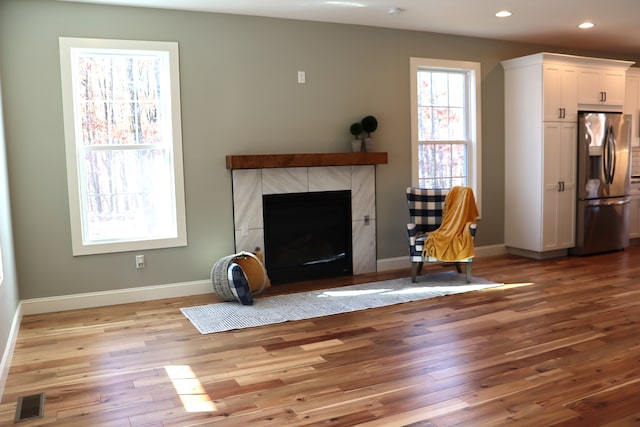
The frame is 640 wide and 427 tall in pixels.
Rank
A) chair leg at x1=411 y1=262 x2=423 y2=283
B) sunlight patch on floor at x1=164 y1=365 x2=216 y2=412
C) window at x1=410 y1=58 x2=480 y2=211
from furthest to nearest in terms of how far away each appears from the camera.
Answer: window at x1=410 y1=58 x2=480 y2=211
chair leg at x1=411 y1=262 x2=423 y2=283
sunlight patch on floor at x1=164 y1=365 x2=216 y2=412

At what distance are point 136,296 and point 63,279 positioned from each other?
1.96 ft

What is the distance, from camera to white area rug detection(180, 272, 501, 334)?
13.9ft

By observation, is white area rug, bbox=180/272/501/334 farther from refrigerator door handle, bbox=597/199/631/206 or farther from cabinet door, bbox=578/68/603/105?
cabinet door, bbox=578/68/603/105

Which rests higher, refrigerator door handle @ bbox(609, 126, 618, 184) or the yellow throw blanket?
refrigerator door handle @ bbox(609, 126, 618, 184)

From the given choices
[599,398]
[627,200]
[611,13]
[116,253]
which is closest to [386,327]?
[599,398]

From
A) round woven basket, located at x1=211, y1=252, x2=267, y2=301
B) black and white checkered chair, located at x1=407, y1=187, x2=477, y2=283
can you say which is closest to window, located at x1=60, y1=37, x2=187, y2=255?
round woven basket, located at x1=211, y1=252, x2=267, y2=301

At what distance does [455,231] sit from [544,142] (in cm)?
171

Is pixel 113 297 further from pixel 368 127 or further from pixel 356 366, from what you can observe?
pixel 368 127

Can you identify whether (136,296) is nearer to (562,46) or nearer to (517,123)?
(517,123)

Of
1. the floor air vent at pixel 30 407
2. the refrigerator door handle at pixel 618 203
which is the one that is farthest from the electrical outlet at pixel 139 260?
the refrigerator door handle at pixel 618 203

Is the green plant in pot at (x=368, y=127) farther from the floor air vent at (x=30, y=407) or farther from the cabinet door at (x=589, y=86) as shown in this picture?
the floor air vent at (x=30, y=407)

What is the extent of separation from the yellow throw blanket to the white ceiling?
1.66m

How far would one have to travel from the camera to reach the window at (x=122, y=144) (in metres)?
4.61

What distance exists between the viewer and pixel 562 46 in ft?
22.6
